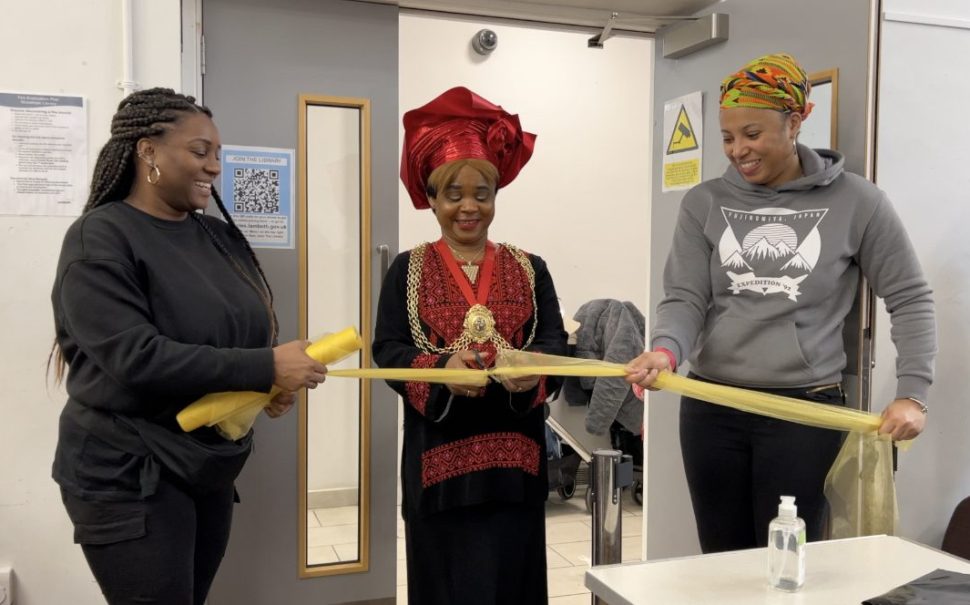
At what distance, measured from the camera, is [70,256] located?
1.59 meters

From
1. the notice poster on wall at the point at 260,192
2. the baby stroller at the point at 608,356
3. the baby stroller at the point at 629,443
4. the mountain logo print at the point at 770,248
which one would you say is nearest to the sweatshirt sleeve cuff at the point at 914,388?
the mountain logo print at the point at 770,248

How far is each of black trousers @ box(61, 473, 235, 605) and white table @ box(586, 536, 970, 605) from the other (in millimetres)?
857

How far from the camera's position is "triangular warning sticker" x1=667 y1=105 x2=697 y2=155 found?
2.85 metres

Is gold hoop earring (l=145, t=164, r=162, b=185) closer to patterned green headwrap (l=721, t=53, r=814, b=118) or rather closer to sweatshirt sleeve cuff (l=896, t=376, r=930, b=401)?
patterned green headwrap (l=721, t=53, r=814, b=118)

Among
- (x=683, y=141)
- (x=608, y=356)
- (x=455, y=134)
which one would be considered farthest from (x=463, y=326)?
(x=608, y=356)

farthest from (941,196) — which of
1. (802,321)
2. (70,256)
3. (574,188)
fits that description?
(574,188)

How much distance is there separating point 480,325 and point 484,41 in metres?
3.21

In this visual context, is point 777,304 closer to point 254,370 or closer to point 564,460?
point 254,370

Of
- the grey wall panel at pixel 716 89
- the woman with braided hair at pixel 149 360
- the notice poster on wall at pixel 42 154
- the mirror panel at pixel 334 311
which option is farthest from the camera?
the mirror panel at pixel 334 311

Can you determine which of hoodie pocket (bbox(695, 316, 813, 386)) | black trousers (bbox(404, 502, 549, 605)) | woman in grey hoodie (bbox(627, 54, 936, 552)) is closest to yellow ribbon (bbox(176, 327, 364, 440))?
black trousers (bbox(404, 502, 549, 605))

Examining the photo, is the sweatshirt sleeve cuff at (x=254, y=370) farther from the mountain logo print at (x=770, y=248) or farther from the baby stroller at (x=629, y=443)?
the baby stroller at (x=629, y=443)

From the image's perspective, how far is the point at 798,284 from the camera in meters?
1.93

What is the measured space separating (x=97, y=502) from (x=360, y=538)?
4.44 ft

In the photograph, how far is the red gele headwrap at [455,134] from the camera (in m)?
1.96
